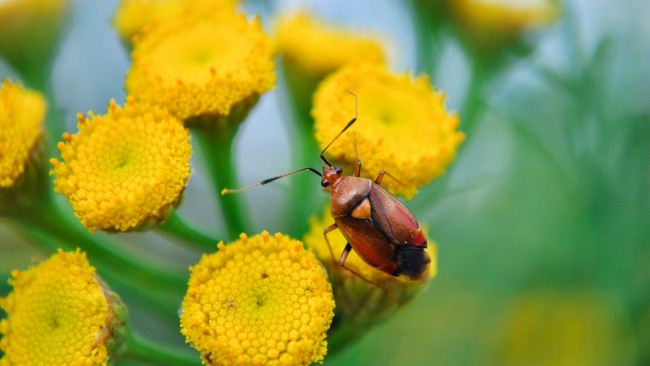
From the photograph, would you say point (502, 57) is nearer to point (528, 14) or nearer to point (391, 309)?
point (528, 14)

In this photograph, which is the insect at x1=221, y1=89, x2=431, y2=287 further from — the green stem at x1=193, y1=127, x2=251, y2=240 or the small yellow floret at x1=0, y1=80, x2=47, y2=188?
the small yellow floret at x1=0, y1=80, x2=47, y2=188

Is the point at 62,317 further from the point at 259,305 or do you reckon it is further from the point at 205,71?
the point at 205,71

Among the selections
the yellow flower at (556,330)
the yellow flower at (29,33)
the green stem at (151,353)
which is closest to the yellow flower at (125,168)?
the green stem at (151,353)


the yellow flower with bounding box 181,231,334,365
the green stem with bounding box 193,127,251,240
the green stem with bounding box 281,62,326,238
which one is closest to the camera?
the yellow flower with bounding box 181,231,334,365

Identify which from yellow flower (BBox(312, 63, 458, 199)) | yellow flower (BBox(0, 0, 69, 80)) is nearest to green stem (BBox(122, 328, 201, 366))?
yellow flower (BBox(312, 63, 458, 199))

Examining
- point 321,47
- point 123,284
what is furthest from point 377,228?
point 321,47

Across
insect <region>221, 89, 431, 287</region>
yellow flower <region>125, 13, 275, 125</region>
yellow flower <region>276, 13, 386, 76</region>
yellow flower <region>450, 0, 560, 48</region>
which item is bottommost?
insect <region>221, 89, 431, 287</region>

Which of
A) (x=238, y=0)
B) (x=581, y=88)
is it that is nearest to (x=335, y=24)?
(x=238, y=0)
